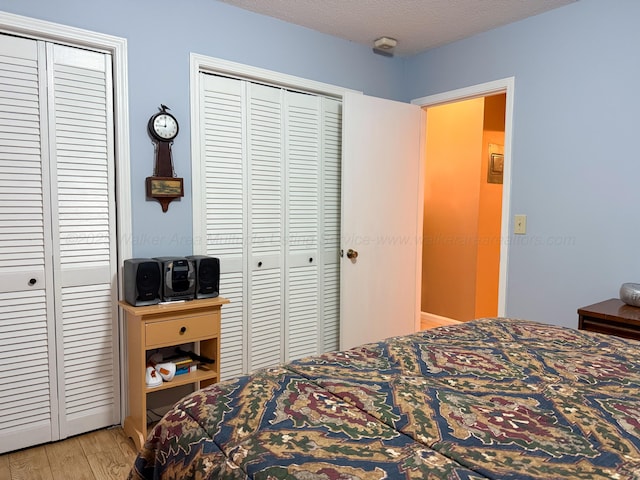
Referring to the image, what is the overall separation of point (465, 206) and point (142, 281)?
10.3ft

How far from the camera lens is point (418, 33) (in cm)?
311

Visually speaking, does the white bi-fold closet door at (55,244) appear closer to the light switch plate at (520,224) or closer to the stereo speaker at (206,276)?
the stereo speaker at (206,276)

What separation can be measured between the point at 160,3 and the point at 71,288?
5.18 feet

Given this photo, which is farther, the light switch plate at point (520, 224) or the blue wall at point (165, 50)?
the light switch plate at point (520, 224)

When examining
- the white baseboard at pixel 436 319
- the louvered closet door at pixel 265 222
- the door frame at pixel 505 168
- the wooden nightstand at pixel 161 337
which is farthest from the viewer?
Result: the white baseboard at pixel 436 319

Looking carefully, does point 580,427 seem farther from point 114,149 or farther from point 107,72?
point 107,72

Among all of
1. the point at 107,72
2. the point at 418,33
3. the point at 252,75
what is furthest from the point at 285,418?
the point at 418,33

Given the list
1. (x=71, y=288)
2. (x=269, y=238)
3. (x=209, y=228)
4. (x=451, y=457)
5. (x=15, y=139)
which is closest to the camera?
(x=451, y=457)

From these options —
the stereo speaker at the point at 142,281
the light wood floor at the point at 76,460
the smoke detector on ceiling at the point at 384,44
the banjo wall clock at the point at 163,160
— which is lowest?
the light wood floor at the point at 76,460

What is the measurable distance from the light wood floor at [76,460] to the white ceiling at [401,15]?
8.24 ft

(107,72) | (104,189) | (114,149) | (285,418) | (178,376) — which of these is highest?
(107,72)

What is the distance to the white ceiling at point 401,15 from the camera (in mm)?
2641

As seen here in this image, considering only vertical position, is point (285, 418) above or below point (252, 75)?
below

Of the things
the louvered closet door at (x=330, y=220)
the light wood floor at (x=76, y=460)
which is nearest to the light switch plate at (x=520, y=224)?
the louvered closet door at (x=330, y=220)
